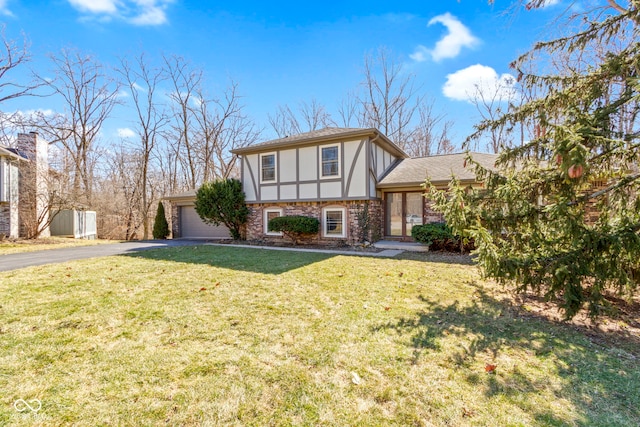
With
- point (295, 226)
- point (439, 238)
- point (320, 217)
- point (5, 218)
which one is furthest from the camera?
point (5, 218)

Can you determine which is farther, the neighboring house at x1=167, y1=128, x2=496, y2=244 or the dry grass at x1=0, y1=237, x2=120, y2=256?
the neighboring house at x1=167, y1=128, x2=496, y2=244

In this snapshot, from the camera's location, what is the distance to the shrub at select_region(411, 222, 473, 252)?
9.68 meters

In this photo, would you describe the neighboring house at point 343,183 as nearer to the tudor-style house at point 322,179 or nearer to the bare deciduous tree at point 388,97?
the tudor-style house at point 322,179

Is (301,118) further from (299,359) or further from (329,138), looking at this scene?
(299,359)

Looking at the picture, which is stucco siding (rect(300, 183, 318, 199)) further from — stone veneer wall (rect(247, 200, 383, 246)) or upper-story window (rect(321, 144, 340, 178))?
upper-story window (rect(321, 144, 340, 178))

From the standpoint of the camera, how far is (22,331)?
3326 millimetres

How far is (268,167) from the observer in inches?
520

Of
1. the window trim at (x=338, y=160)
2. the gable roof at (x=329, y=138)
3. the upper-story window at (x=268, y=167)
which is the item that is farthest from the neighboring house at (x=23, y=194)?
the window trim at (x=338, y=160)

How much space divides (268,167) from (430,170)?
723cm

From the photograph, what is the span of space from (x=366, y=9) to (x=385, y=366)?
11.5m

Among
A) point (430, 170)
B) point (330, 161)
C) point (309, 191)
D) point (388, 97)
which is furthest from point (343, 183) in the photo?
point (388, 97)

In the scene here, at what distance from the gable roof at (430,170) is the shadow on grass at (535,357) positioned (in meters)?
7.20

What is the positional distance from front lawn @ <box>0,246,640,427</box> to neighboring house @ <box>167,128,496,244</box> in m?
6.42

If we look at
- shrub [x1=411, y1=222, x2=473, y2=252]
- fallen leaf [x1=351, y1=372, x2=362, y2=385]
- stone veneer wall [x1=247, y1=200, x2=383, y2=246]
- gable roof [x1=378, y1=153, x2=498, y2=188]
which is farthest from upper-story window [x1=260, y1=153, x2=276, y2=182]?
fallen leaf [x1=351, y1=372, x2=362, y2=385]
